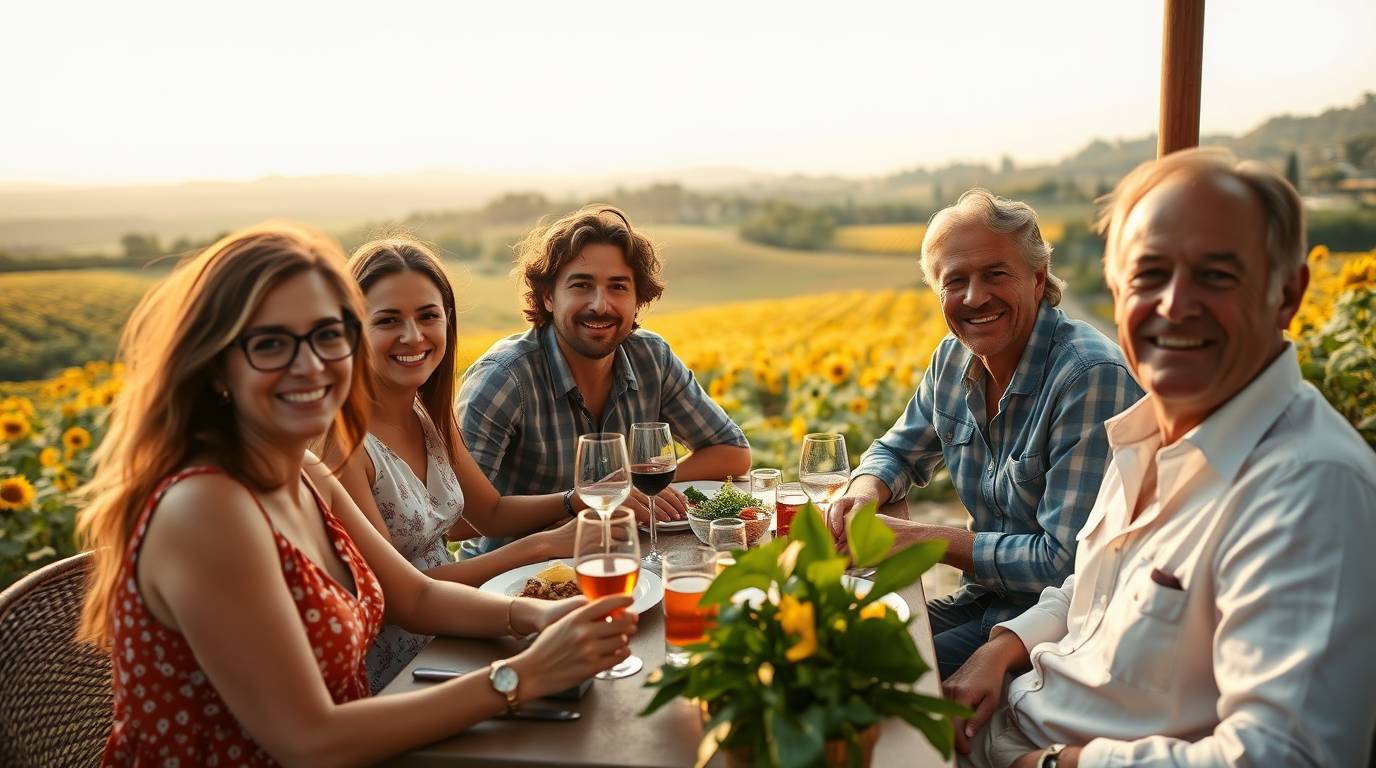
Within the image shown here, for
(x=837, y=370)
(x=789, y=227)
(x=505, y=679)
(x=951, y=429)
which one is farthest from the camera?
(x=789, y=227)

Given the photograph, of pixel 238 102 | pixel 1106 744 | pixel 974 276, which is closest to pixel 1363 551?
pixel 1106 744

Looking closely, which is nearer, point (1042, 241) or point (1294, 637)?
point (1294, 637)

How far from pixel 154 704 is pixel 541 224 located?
90.7 inches

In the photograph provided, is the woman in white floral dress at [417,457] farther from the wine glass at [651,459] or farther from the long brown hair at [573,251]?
the long brown hair at [573,251]

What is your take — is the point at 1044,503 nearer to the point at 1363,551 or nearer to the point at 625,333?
the point at 1363,551

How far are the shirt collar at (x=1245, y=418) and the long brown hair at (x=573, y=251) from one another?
2078mm

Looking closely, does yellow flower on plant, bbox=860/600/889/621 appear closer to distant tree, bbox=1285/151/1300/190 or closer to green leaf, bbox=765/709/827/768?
green leaf, bbox=765/709/827/768

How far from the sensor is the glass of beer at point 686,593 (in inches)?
58.4

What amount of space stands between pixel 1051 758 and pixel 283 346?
1450 mm

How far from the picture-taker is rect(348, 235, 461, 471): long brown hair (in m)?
2.51

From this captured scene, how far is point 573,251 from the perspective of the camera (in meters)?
3.21

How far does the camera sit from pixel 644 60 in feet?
21.6

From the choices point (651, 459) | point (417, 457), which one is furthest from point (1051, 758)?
point (417, 457)

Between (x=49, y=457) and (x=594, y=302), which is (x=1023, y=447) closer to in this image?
(x=594, y=302)
